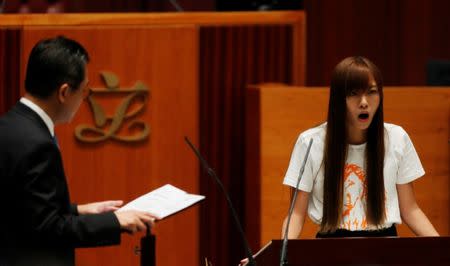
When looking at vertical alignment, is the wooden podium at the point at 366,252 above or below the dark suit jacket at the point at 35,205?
below

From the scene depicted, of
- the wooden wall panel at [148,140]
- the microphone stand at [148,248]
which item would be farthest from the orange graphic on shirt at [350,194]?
the wooden wall panel at [148,140]

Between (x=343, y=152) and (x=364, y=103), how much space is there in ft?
0.50

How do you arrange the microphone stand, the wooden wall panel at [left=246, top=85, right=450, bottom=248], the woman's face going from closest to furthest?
the microphone stand
the woman's face
the wooden wall panel at [left=246, top=85, right=450, bottom=248]

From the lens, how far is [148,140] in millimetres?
3996

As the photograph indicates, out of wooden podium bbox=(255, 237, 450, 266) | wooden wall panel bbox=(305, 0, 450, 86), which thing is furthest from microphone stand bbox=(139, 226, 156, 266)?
wooden wall panel bbox=(305, 0, 450, 86)

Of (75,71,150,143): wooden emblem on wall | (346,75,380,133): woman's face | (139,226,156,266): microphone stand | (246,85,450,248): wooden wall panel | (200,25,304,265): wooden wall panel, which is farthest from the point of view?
(200,25,304,265): wooden wall panel

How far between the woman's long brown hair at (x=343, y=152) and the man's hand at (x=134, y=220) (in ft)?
2.17

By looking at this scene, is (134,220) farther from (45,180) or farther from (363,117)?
(363,117)

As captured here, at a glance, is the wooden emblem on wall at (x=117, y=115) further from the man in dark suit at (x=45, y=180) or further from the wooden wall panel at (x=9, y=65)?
the man in dark suit at (x=45, y=180)

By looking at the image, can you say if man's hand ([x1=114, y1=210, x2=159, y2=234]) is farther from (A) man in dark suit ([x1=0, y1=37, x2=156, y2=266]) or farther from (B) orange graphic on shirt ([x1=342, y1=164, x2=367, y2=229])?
(B) orange graphic on shirt ([x1=342, y1=164, x2=367, y2=229])

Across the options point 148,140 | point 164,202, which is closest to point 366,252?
point 164,202

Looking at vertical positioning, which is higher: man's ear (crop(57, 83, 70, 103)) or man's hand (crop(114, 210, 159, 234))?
man's ear (crop(57, 83, 70, 103))

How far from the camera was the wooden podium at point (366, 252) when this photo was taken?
7.18 ft

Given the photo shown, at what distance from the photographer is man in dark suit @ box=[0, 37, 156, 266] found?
2.14 meters
